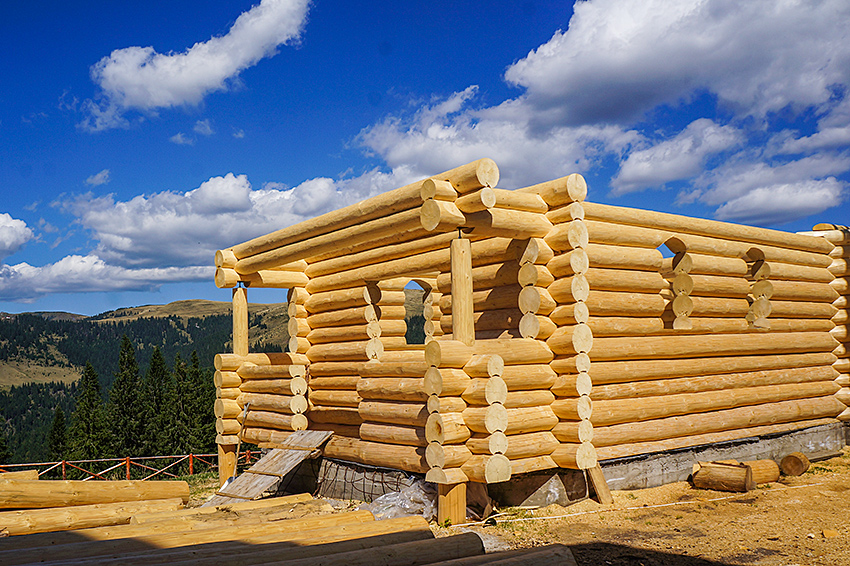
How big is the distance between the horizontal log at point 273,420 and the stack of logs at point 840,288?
12.6 metres

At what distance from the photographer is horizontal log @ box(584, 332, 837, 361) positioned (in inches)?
435

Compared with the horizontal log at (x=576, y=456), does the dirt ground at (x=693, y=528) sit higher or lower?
lower

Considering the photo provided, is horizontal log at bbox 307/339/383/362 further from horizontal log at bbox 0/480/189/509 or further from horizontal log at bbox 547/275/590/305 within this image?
horizontal log at bbox 547/275/590/305

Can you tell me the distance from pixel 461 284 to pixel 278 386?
619 centimetres

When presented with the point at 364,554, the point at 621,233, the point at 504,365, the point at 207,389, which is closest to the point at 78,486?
the point at 504,365

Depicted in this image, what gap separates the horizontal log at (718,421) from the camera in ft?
35.6

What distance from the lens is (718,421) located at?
12.6 m

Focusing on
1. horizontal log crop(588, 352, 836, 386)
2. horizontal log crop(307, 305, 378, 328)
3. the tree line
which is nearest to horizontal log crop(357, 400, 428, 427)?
horizontal log crop(588, 352, 836, 386)

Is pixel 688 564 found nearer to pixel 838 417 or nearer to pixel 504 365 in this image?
pixel 504 365

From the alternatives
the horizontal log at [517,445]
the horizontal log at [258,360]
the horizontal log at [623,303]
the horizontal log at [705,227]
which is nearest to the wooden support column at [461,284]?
the horizontal log at [517,445]

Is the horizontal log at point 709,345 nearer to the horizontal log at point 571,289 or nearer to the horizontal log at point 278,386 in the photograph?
the horizontal log at point 571,289

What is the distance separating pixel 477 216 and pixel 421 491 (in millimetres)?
4198

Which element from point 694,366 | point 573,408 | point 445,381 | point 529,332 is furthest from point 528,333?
point 694,366

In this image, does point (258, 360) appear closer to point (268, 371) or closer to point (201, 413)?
point (268, 371)
